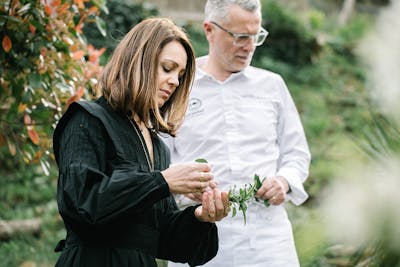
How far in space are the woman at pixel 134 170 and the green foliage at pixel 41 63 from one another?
3.63 feet

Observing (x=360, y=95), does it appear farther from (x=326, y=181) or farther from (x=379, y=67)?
(x=379, y=67)

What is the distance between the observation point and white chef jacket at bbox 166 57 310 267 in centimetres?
284

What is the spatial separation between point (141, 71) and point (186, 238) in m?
0.61

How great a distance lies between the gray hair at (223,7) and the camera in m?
3.06

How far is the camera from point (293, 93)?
10.6 meters

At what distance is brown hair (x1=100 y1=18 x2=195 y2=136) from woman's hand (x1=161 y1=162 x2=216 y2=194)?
26cm

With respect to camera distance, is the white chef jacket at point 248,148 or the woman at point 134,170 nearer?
the woman at point 134,170

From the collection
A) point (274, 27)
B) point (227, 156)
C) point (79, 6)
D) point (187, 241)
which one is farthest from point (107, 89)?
point (274, 27)

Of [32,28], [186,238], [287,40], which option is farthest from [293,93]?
[186,238]

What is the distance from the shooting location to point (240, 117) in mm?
3025

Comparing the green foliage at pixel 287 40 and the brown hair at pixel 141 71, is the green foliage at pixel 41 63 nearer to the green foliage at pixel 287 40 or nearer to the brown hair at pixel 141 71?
the brown hair at pixel 141 71

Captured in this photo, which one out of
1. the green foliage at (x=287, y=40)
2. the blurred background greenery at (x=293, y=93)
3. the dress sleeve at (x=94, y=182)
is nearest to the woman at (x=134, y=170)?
the dress sleeve at (x=94, y=182)

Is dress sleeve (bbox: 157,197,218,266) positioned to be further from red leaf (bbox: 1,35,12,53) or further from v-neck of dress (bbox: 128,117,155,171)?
red leaf (bbox: 1,35,12,53)

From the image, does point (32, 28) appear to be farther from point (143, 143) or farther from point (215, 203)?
point (215, 203)
